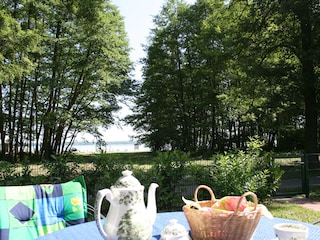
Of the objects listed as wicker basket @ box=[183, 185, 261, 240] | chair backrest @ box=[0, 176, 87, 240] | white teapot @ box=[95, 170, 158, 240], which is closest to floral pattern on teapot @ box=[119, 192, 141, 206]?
white teapot @ box=[95, 170, 158, 240]

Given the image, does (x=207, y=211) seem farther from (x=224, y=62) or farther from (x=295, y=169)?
(x=224, y=62)

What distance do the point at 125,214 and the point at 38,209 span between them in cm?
89

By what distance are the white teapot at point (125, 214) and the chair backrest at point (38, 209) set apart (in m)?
0.78

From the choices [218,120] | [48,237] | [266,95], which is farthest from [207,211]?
[218,120]

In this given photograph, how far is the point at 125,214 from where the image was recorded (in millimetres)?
1082

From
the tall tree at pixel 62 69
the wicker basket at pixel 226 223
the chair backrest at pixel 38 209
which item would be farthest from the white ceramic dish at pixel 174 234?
the tall tree at pixel 62 69

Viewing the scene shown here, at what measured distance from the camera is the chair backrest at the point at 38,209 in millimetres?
1641

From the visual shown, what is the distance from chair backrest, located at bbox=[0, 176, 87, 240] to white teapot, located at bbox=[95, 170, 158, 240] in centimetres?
78

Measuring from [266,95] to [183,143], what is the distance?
Result: 1063 cm

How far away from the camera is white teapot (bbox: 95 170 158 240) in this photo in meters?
1.07

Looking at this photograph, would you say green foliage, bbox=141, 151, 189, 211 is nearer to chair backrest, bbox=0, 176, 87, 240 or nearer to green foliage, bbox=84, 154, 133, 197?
green foliage, bbox=84, 154, 133, 197

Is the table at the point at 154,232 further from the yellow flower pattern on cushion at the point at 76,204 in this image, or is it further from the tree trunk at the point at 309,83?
the tree trunk at the point at 309,83

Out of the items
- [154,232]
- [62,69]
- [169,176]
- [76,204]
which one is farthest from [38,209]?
[62,69]

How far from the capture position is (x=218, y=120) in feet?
65.8
